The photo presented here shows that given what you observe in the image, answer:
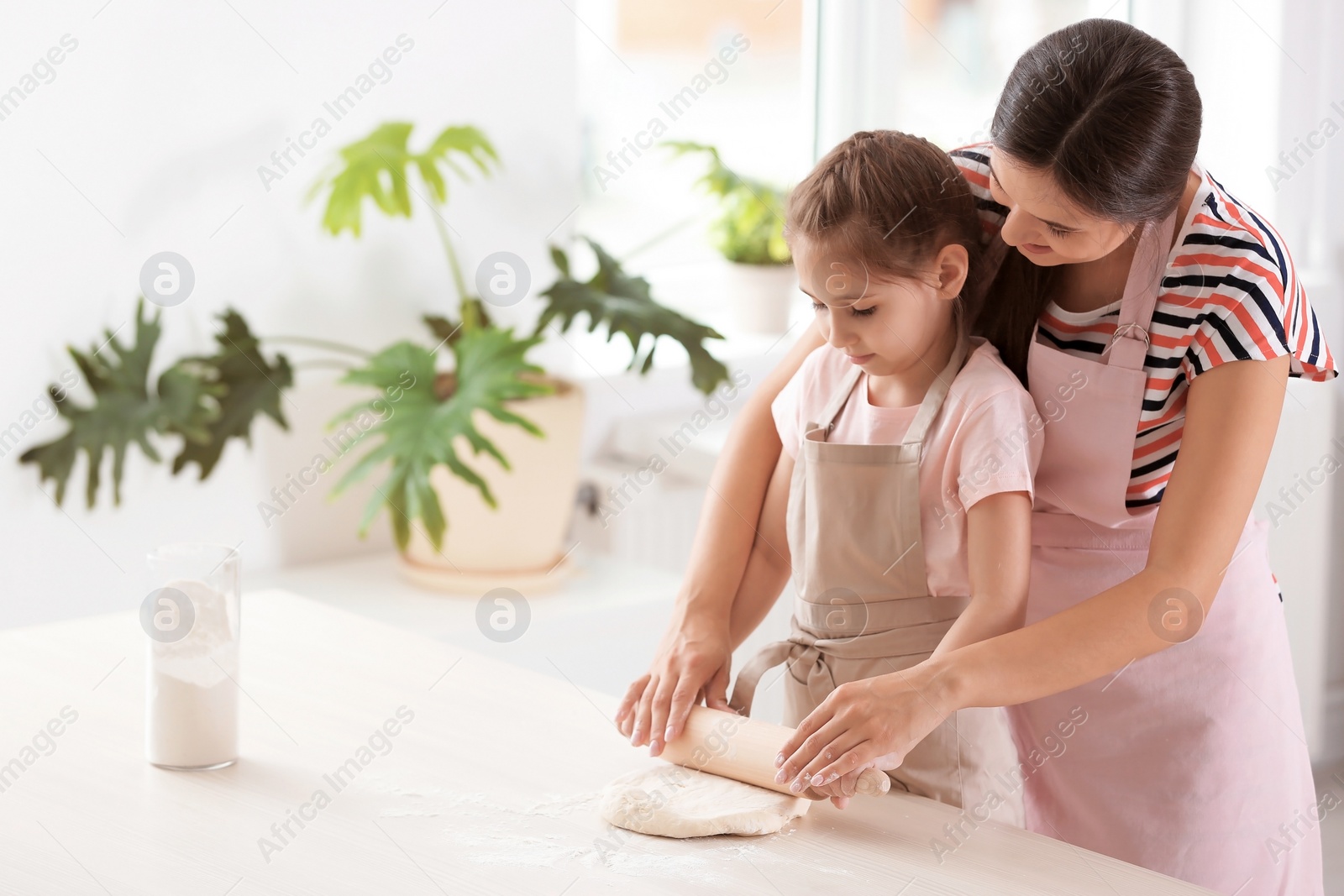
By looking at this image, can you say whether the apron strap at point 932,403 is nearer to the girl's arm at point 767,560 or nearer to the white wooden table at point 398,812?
the girl's arm at point 767,560

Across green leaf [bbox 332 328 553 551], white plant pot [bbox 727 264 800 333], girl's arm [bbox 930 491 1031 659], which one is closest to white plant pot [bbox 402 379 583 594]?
green leaf [bbox 332 328 553 551]

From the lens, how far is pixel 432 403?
7.77 feet

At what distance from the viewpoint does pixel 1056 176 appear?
1105 millimetres

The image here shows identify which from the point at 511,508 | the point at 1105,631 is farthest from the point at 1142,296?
the point at 511,508

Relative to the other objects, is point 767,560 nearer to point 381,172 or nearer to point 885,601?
point 885,601

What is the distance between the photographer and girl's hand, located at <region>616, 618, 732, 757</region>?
123cm

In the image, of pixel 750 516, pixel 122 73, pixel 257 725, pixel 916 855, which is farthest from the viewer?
pixel 122 73

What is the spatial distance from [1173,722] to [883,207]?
1.91ft

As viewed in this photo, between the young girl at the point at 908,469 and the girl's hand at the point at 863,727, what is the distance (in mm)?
90

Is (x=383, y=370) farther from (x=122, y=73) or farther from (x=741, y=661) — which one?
(x=741, y=661)

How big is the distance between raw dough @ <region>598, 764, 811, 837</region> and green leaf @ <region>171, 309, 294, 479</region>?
1.37 m

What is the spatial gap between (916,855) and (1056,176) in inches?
21.1

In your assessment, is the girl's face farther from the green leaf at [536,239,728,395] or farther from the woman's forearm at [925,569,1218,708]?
the green leaf at [536,239,728,395]

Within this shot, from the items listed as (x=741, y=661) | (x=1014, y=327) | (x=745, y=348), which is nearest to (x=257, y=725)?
(x=1014, y=327)
